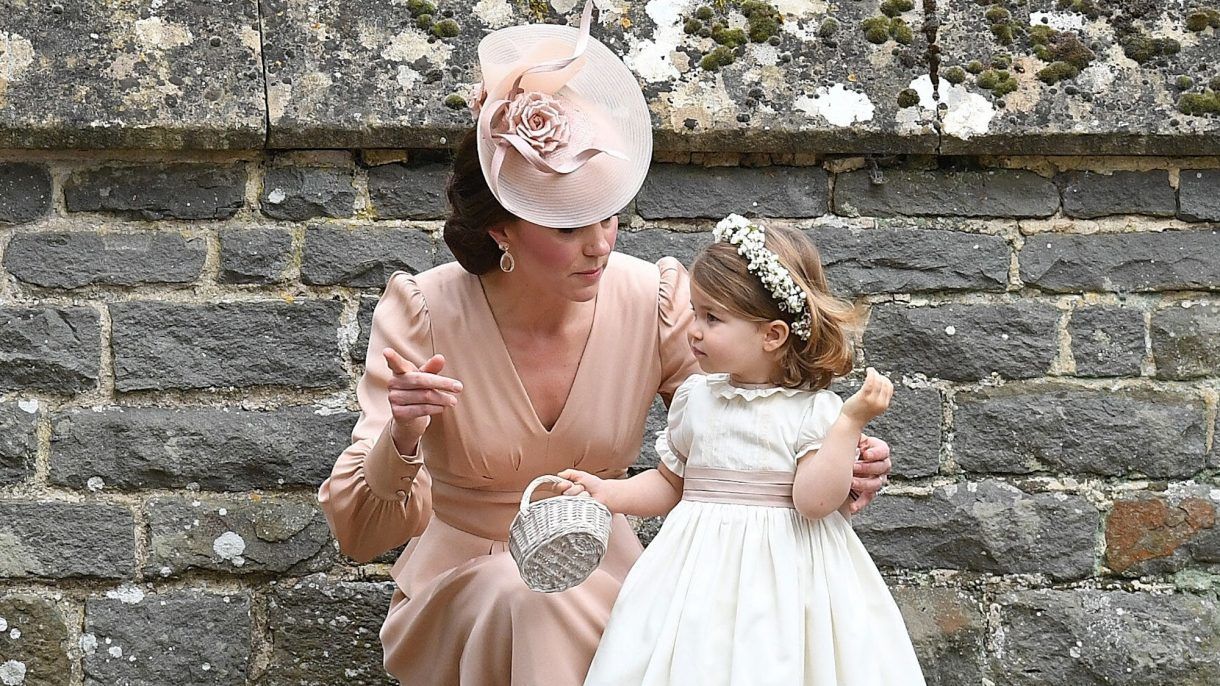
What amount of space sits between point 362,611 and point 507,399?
84 cm

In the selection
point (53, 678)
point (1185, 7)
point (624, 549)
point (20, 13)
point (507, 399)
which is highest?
point (1185, 7)

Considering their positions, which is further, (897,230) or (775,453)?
(897,230)

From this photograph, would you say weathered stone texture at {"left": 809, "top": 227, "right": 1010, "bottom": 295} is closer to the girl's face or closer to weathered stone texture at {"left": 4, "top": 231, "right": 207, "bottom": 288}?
the girl's face

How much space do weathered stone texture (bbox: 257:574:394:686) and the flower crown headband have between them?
1.38m

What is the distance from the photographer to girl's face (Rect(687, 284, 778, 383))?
8.46 ft

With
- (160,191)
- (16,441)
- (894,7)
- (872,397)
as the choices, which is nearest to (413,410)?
(872,397)

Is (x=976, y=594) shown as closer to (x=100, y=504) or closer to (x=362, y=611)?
(x=362, y=611)

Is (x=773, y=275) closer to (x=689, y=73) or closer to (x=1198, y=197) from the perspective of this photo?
(x=689, y=73)

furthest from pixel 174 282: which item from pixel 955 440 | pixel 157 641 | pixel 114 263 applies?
pixel 955 440

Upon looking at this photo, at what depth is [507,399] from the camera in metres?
2.92

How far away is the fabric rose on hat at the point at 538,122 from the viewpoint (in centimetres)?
264

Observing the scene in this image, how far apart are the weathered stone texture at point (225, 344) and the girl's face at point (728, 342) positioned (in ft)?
3.84

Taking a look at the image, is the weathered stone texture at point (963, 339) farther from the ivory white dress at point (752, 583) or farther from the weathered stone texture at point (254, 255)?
the weathered stone texture at point (254, 255)

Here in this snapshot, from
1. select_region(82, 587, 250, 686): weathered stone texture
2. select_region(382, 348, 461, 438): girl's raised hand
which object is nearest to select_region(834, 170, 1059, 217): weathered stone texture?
select_region(382, 348, 461, 438): girl's raised hand
